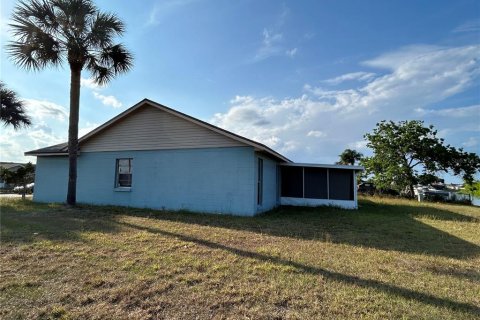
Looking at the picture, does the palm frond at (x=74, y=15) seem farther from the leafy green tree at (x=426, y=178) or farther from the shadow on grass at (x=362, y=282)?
the leafy green tree at (x=426, y=178)

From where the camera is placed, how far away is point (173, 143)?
12391 mm

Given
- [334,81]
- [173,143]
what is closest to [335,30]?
[334,81]

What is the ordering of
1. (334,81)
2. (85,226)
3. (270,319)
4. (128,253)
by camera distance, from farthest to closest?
(334,81), (85,226), (128,253), (270,319)

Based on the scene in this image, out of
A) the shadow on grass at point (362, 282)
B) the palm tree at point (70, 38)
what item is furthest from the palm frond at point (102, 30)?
the shadow on grass at point (362, 282)

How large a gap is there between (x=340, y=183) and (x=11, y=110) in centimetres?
1759

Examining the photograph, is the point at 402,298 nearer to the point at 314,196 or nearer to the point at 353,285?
the point at 353,285

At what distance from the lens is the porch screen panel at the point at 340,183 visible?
1565cm

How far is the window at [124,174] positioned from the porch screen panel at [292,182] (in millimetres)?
7850

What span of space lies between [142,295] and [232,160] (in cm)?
791

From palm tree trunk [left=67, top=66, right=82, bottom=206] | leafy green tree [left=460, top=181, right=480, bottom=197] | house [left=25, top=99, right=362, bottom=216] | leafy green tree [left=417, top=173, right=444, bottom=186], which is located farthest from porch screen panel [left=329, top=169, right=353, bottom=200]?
leafy green tree [left=460, top=181, right=480, bottom=197]

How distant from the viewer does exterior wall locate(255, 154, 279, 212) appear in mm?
12670

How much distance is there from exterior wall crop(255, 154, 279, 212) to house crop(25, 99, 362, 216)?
0.04m

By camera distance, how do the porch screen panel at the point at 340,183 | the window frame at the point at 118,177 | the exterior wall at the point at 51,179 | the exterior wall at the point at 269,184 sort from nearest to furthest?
the exterior wall at the point at 269,184 < the window frame at the point at 118,177 < the exterior wall at the point at 51,179 < the porch screen panel at the point at 340,183

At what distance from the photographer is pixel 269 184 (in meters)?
13.8
